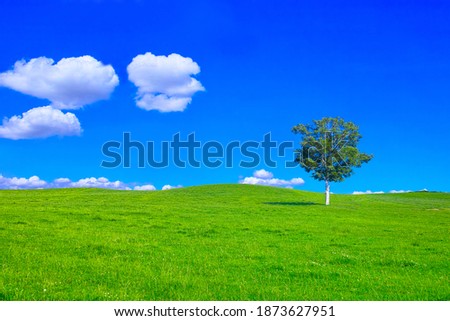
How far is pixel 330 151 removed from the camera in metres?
76.4

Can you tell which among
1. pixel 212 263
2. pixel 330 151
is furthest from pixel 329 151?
pixel 212 263

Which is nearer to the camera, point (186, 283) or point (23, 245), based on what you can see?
point (186, 283)

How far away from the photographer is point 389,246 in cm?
2769

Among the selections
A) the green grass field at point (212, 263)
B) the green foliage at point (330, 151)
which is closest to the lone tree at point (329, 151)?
the green foliage at point (330, 151)

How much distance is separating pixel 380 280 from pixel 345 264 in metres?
3.40

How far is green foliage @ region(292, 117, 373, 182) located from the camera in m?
75.4

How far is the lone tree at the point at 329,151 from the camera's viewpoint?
247ft

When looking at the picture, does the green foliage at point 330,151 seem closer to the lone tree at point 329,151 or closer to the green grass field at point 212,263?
the lone tree at point 329,151

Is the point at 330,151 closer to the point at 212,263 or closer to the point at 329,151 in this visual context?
the point at 329,151

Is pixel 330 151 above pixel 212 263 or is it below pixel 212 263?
above

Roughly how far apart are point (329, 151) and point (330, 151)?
174 mm
